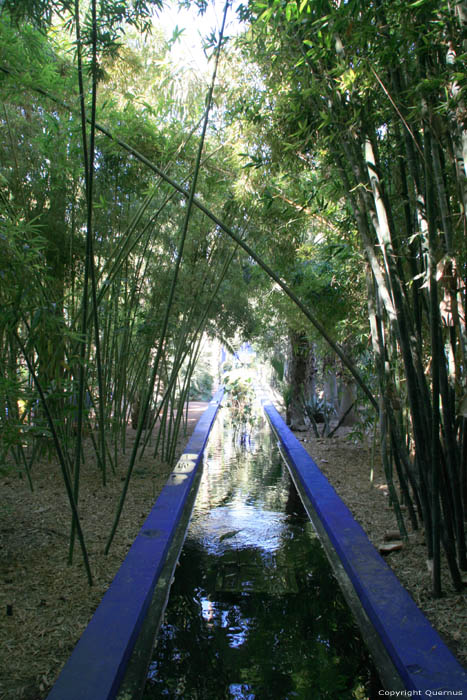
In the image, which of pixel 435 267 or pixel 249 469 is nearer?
pixel 435 267

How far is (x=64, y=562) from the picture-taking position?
272 cm

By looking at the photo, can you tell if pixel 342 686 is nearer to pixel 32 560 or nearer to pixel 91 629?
pixel 91 629

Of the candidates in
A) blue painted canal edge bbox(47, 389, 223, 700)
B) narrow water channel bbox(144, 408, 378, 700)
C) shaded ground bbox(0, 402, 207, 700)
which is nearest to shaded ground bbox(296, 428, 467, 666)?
narrow water channel bbox(144, 408, 378, 700)

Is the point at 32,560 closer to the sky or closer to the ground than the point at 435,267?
closer to the ground

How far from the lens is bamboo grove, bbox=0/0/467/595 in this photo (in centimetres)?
215

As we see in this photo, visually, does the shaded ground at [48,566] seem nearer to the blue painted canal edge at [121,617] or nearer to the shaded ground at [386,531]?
the blue painted canal edge at [121,617]

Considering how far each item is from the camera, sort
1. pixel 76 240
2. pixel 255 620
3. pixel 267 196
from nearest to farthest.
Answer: pixel 255 620 → pixel 267 196 → pixel 76 240

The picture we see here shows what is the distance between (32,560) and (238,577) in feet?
3.68

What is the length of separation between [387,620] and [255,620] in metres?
0.57

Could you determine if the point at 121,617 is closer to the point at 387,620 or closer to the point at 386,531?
the point at 387,620

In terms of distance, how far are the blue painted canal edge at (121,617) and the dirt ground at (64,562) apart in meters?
0.08

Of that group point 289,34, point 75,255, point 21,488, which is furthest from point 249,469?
point 289,34

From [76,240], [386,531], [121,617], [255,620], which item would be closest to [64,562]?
[121,617]

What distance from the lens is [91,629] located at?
6.41ft
